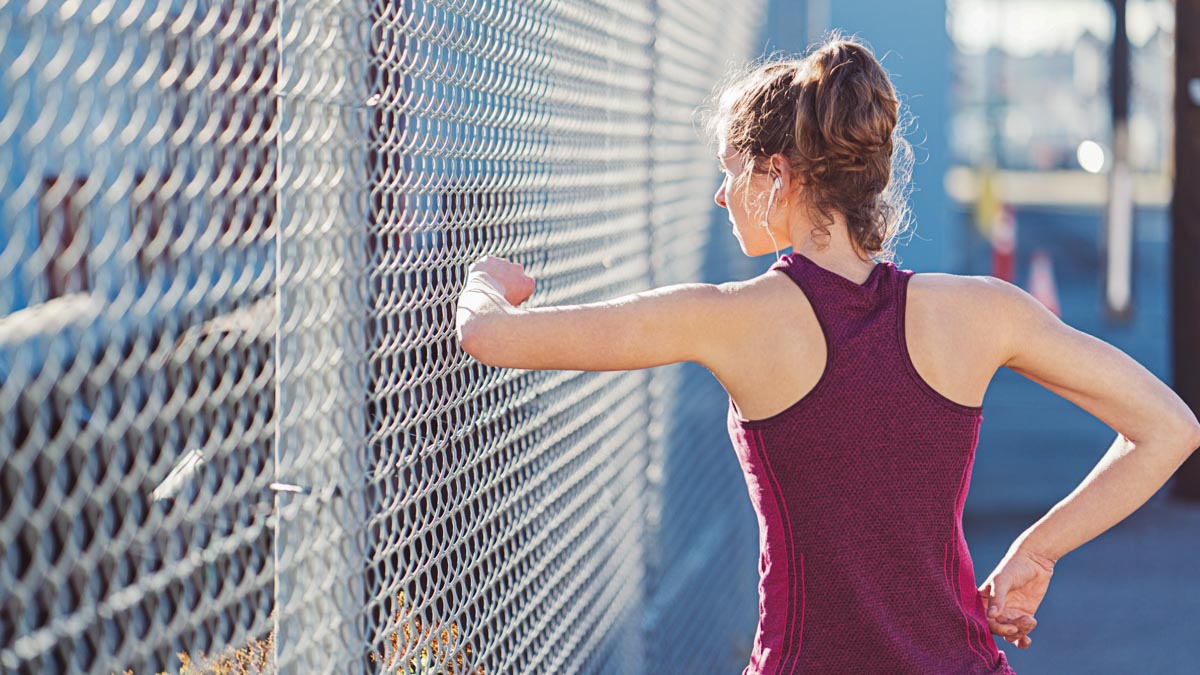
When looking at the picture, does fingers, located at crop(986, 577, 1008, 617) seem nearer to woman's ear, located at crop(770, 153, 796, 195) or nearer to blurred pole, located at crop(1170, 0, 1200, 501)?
woman's ear, located at crop(770, 153, 796, 195)

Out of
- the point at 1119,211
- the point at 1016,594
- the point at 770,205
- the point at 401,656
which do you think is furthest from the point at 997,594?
the point at 1119,211

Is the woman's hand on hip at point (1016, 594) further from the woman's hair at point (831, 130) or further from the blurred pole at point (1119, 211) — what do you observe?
the blurred pole at point (1119, 211)

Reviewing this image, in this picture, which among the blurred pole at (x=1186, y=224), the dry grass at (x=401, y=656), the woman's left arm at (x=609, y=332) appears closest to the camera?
the dry grass at (x=401, y=656)

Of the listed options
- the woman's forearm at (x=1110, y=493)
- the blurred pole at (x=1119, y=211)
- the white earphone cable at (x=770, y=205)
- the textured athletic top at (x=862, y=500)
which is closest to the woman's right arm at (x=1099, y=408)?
the woman's forearm at (x=1110, y=493)

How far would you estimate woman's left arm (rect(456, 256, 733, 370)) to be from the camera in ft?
7.00

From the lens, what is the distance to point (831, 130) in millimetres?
2273

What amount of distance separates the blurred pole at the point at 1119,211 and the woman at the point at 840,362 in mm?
11802

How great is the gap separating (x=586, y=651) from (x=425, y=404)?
4.01ft

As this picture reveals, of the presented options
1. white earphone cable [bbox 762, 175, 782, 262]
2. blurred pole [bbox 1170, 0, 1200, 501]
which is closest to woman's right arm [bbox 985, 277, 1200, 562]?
white earphone cable [bbox 762, 175, 782, 262]

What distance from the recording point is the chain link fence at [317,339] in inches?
61.9

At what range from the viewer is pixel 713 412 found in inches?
240

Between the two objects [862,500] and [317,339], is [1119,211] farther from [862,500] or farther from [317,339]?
[317,339]

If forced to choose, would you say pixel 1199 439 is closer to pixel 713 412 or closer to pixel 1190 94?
pixel 713 412

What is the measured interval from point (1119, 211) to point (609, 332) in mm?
14336
